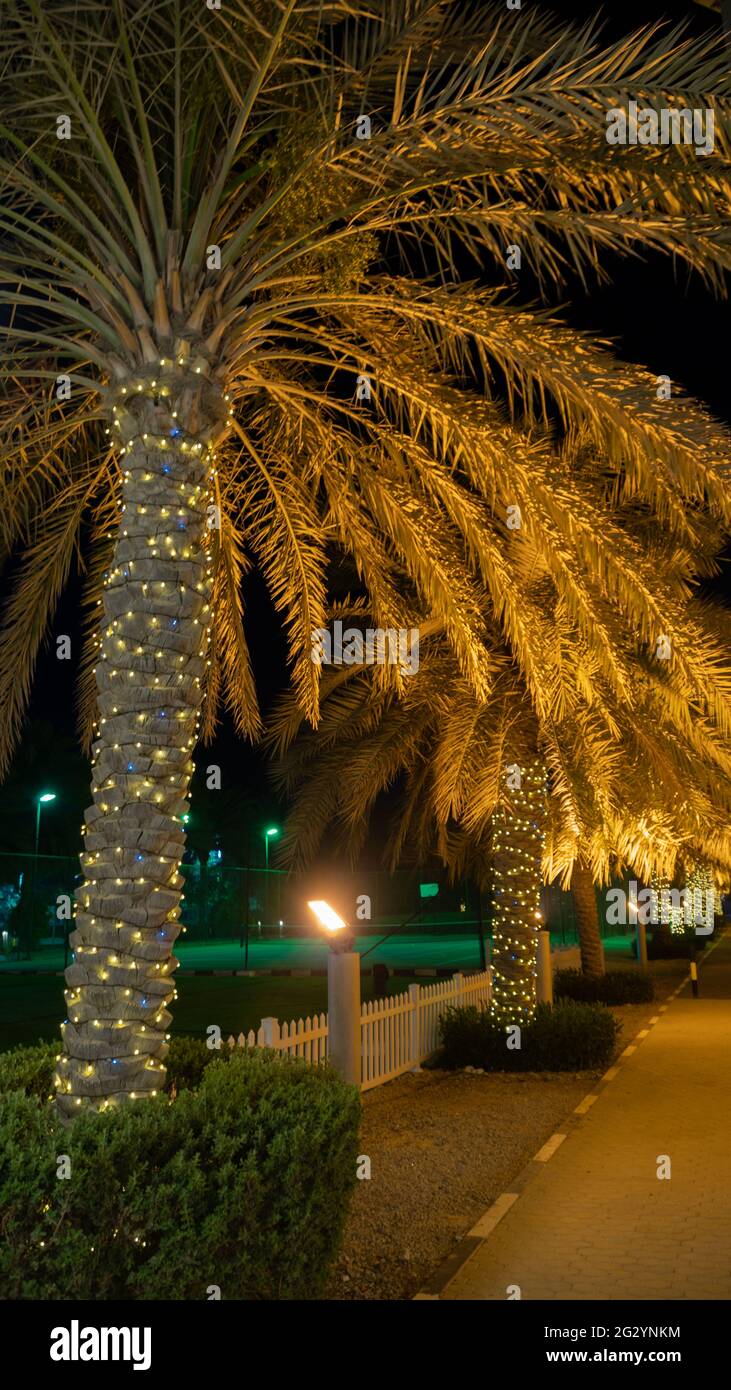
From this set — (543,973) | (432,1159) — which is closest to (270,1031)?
(432,1159)

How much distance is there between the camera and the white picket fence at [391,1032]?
1044cm

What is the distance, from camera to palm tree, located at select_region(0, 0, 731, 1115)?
5.81 m

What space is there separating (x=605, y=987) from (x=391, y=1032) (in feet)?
33.5

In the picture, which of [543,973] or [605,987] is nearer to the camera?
[543,973]

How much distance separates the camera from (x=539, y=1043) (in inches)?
515

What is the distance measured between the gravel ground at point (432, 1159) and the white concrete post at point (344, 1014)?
591 millimetres

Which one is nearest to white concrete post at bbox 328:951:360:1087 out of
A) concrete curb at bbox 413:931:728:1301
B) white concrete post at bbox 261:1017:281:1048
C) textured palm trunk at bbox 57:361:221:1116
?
white concrete post at bbox 261:1017:281:1048

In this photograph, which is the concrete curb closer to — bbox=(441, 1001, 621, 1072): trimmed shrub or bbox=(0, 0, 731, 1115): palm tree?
bbox=(441, 1001, 621, 1072): trimmed shrub

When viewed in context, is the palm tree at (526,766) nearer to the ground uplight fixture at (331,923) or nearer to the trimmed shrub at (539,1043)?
the trimmed shrub at (539,1043)

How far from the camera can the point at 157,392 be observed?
6.15m

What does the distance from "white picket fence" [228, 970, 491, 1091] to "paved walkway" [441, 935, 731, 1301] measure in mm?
2301

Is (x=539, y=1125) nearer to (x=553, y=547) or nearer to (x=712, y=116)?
(x=553, y=547)

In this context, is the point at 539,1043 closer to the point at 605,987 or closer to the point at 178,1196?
the point at 178,1196
